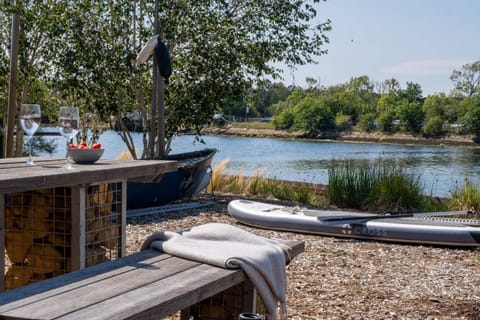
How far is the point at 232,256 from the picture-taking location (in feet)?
9.07

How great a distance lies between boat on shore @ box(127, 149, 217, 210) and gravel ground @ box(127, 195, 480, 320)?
113 cm

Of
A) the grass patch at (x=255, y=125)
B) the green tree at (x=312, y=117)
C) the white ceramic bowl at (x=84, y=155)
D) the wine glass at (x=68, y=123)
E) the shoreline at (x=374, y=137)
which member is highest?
the wine glass at (x=68, y=123)

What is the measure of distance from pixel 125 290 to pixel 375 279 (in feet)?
10.7

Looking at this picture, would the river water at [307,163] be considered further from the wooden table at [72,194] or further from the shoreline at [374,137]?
the shoreline at [374,137]

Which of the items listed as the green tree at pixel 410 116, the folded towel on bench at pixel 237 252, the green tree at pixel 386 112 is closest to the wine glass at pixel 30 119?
the folded towel on bench at pixel 237 252

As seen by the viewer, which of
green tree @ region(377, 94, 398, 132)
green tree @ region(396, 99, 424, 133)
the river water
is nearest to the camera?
the river water

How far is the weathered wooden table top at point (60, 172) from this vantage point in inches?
115

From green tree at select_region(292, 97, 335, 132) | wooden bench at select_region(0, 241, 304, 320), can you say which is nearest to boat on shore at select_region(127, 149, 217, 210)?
wooden bench at select_region(0, 241, 304, 320)

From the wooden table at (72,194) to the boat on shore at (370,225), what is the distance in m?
3.43

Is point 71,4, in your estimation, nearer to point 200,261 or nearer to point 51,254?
point 51,254

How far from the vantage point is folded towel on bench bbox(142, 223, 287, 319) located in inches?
109

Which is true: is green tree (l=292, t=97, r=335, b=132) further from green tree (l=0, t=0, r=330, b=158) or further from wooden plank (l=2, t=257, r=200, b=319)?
wooden plank (l=2, t=257, r=200, b=319)

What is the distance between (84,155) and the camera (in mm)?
3658

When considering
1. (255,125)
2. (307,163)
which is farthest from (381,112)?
(307,163)
